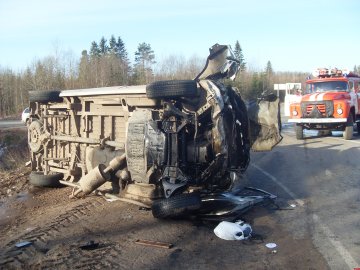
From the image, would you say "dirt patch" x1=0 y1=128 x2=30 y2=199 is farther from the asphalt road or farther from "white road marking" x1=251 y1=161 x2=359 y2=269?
"white road marking" x1=251 y1=161 x2=359 y2=269

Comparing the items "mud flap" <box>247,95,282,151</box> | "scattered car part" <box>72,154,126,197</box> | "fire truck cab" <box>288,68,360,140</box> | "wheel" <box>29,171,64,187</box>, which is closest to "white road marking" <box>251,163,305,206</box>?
"mud flap" <box>247,95,282,151</box>

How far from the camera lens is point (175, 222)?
5805mm

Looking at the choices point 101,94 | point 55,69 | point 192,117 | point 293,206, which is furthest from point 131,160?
point 55,69

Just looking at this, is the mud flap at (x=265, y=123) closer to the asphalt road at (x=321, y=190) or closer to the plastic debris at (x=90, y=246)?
the asphalt road at (x=321, y=190)

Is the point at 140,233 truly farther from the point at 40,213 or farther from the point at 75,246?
the point at 40,213

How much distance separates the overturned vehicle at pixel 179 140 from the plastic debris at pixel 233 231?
54cm

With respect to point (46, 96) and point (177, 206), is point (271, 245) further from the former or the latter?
point (46, 96)

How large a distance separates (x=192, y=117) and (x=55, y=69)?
40945 millimetres

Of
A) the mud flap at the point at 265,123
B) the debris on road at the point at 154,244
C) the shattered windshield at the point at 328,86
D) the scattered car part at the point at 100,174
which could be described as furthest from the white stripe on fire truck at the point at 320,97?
the debris on road at the point at 154,244

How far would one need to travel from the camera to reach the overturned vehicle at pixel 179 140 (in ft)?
20.0


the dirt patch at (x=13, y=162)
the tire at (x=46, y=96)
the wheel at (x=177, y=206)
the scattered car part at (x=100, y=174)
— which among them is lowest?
the dirt patch at (x=13, y=162)

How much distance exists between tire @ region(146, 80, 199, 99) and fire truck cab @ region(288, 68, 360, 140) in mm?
10485

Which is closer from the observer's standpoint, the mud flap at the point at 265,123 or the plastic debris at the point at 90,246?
the plastic debris at the point at 90,246

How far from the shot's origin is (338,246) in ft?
15.3
